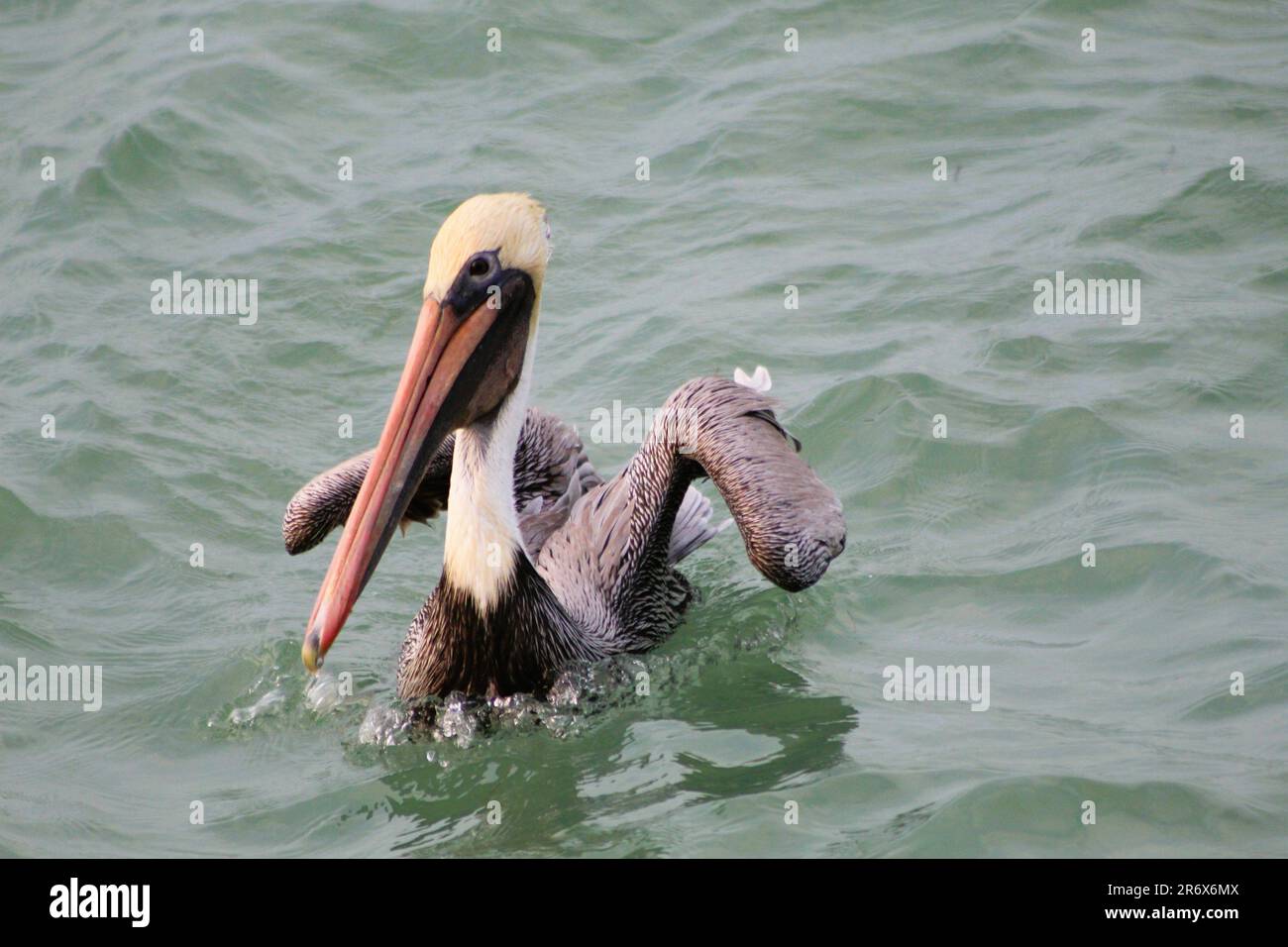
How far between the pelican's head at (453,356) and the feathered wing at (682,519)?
2.62ft

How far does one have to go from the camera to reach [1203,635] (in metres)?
6.30

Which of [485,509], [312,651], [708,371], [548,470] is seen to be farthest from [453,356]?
[708,371]

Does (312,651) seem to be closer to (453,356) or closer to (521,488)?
(453,356)

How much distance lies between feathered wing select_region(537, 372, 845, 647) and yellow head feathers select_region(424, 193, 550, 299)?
889 mm

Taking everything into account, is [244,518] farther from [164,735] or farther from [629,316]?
[629,316]

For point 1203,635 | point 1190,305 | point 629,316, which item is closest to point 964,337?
point 1190,305

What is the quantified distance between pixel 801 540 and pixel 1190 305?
137 inches

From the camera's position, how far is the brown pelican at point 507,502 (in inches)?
223

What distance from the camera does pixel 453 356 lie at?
18.7 feet

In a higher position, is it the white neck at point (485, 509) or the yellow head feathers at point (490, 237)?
the yellow head feathers at point (490, 237)

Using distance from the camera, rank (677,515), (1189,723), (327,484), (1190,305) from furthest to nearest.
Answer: (1190,305) → (677,515) → (327,484) → (1189,723)

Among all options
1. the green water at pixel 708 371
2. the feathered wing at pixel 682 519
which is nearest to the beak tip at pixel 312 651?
the green water at pixel 708 371

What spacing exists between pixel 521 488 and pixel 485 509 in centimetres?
152

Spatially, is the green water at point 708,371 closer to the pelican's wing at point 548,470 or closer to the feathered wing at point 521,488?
the feathered wing at point 521,488
